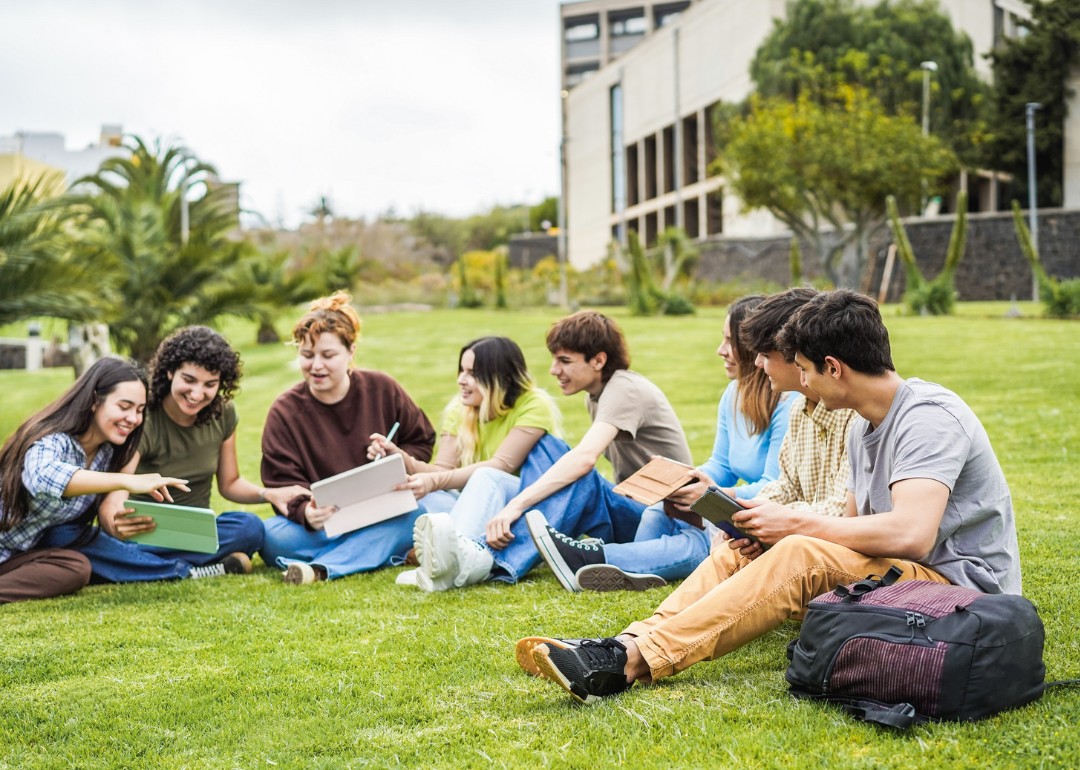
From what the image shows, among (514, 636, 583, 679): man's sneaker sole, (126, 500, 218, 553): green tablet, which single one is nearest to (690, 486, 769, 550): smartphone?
(514, 636, 583, 679): man's sneaker sole

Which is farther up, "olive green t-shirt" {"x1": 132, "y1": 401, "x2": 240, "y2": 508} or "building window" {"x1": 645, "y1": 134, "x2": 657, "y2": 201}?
"building window" {"x1": 645, "y1": 134, "x2": 657, "y2": 201}

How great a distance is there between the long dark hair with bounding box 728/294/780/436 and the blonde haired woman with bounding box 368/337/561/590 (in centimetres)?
111

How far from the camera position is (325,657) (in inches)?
137

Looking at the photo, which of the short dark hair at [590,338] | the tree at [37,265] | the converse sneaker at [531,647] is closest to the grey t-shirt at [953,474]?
the converse sneaker at [531,647]

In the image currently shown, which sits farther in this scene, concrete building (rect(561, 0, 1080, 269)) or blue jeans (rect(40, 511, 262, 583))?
concrete building (rect(561, 0, 1080, 269))

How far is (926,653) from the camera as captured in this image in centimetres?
245

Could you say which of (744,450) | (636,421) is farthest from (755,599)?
(636,421)

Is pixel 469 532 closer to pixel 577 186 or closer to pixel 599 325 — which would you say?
pixel 599 325

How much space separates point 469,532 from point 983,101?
33251 mm

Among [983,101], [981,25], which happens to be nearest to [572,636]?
[983,101]

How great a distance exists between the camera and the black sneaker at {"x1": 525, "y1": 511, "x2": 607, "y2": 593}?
13.6 feet

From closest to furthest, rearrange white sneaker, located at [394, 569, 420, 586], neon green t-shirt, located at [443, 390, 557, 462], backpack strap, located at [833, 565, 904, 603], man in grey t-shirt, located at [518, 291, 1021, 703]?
backpack strap, located at [833, 565, 904, 603] → man in grey t-shirt, located at [518, 291, 1021, 703] → white sneaker, located at [394, 569, 420, 586] → neon green t-shirt, located at [443, 390, 557, 462]

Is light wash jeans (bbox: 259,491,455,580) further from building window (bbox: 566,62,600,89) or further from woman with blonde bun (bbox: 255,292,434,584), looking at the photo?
building window (bbox: 566,62,600,89)

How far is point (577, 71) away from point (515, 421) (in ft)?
207
